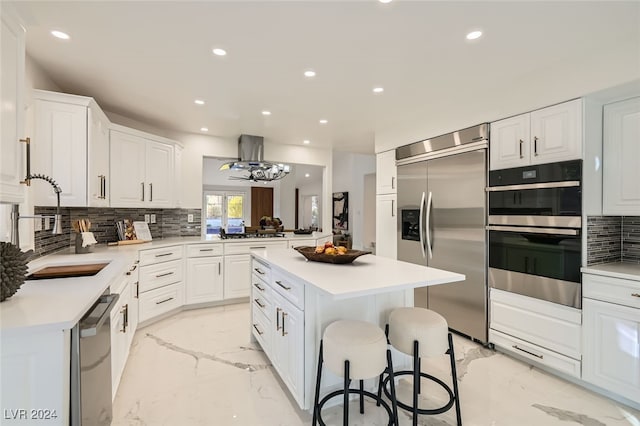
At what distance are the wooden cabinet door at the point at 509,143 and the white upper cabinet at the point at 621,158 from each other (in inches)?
19.4

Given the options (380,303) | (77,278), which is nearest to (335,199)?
(380,303)

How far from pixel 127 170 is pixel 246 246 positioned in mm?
1693

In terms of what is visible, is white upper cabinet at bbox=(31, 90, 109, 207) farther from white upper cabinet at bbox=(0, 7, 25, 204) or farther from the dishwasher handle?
the dishwasher handle

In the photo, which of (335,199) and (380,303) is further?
(335,199)

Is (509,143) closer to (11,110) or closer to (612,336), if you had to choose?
(612,336)

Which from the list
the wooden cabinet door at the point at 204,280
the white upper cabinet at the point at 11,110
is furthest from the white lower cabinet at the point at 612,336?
the wooden cabinet door at the point at 204,280

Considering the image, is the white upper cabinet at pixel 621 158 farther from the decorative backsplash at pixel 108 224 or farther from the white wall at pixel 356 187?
the white wall at pixel 356 187

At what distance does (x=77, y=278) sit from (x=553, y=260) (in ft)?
10.8

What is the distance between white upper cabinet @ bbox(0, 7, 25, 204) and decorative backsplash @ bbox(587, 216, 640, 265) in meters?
3.50

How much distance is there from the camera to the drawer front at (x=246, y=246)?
4105 mm

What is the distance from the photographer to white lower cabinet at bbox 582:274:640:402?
1931 millimetres

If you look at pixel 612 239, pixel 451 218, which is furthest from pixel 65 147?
pixel 612 239

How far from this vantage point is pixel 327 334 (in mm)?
1646

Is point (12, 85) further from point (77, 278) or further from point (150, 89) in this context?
point (150, 89)
